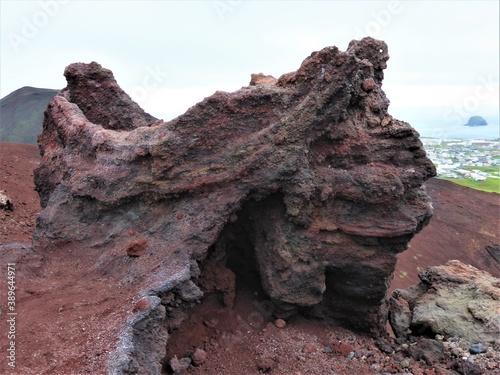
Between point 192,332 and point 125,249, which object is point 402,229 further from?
point 125,249

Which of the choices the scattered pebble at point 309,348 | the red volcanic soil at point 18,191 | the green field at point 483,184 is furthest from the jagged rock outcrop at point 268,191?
the green field at point 483,184

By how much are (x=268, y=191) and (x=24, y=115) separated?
116ft

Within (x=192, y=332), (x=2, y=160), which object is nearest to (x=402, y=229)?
(x=192, y=332)

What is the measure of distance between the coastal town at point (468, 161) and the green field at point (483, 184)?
0.33 metres

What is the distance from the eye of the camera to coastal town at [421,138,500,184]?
3591 centimetres

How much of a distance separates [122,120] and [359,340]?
7.51 metres

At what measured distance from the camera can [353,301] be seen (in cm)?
818

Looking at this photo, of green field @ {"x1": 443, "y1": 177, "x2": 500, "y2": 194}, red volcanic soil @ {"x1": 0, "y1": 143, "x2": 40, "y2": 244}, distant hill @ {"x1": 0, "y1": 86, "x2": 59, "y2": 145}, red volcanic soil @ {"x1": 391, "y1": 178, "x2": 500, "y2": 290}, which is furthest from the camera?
distant hill @ {"x1": 0, "y1": 86, "x2": 59, "y2": 145}

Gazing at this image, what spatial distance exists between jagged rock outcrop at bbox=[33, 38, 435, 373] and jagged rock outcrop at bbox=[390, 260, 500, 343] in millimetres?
1136

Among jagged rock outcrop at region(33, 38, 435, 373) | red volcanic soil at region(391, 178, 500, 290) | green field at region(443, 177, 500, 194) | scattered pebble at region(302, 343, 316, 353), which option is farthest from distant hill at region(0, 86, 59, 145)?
green field at region(443, 177, 500, 194)

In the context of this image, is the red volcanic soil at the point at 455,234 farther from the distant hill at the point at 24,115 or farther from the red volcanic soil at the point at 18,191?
the distant hill at the point at 24,115

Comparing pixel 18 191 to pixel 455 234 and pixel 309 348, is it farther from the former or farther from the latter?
pixel 455 234

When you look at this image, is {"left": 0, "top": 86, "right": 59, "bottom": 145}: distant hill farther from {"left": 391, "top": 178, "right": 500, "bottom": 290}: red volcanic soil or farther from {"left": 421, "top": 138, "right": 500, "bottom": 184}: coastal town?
{"left": 421, "top": 138, "right": 500, "bottom": 184}: coastal town

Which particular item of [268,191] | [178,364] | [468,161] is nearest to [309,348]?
[178,364]
